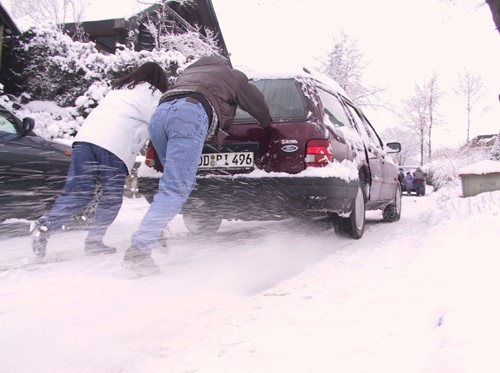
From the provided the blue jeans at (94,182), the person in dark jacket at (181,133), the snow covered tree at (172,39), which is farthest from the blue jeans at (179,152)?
the snow covered tree at (172,39)

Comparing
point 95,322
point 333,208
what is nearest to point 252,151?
point 333,208

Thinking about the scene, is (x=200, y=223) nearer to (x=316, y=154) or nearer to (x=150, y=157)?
(x=150, y=157)

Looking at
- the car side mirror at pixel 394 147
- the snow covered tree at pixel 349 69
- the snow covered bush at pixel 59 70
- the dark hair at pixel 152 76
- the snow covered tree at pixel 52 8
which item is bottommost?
the car side mirror at pixel 394 147

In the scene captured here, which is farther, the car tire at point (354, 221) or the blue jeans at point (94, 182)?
the car tire at point (354, 221)

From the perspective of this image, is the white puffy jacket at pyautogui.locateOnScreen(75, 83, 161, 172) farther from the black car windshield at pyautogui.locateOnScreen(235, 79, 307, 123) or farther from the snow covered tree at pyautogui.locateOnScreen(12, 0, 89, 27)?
the snow covered tree at pyautogui.locateOnScreen(12, 0, 89, 27)

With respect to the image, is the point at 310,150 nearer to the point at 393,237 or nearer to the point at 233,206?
the point at 233,206

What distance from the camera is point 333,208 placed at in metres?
3.62

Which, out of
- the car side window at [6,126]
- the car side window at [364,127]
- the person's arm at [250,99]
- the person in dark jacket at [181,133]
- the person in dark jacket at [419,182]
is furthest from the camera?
the person in dark jacket at [419,182]

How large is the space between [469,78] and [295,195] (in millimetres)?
36044

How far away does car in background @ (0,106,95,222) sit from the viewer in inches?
160

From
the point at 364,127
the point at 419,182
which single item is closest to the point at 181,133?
the point at 364,127

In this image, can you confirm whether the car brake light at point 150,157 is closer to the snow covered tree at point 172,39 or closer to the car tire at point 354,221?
the car tire at point 354,221

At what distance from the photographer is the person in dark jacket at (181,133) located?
2.67 m

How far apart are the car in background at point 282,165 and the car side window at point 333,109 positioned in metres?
0.02
